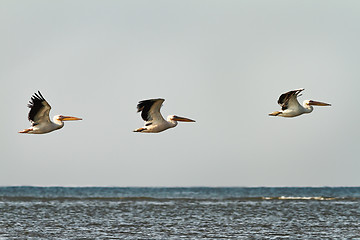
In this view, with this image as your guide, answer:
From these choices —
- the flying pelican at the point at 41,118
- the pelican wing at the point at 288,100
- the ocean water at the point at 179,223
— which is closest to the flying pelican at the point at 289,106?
the pelican wing at the point at 288,100

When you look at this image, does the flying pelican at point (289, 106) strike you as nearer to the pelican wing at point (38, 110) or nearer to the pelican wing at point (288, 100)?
the pelican wing at point (288, 100)

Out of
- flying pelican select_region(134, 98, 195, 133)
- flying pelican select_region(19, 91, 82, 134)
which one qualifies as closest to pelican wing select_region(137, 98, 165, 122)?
flying pelican select_region(134, 98, 195, 133)

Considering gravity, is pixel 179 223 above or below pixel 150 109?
below

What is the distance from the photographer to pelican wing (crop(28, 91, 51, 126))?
1736 cm

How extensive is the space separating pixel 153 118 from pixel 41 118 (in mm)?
3017

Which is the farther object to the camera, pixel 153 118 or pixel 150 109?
pixel 153 118

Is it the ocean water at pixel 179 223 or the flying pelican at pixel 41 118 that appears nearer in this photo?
the flying pelican at pixel 41 118

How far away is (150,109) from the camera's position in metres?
18.6

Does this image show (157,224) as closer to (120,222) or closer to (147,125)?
(120,222)

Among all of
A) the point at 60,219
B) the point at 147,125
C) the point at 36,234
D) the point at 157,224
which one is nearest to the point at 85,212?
the point at 60,219

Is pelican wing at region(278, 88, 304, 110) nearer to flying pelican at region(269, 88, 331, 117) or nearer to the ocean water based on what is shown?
flying pelican at region(269, 88, 331, 117)

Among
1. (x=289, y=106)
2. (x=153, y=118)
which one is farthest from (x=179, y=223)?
(x=289, y=106)

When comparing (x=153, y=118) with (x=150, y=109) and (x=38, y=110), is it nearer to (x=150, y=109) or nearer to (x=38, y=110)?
(x=150, y=109)

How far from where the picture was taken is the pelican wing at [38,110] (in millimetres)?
17359
